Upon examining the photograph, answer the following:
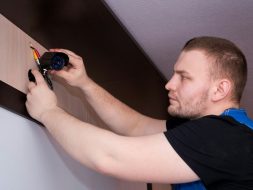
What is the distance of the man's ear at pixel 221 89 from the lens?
1175 mm

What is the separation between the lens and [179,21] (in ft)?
5.04

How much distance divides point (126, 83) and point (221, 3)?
24.3 inches

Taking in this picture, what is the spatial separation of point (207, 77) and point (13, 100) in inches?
24.6

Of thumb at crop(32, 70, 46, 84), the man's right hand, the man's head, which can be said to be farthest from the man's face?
thumb at crop(32, 70, 46, 84)

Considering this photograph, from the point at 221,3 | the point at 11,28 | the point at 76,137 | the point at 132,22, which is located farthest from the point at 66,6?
the point at 221,3

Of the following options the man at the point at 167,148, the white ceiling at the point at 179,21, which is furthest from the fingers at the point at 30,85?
the white ceiling at the point at 179,21

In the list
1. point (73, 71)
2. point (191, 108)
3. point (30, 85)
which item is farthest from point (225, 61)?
point (30, 85)

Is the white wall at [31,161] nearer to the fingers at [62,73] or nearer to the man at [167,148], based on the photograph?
the man at [167,148]

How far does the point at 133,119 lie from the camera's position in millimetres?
1482

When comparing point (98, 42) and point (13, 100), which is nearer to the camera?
point (13, 100)

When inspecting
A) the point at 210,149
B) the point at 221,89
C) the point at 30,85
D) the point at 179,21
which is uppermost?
the point at 179,21

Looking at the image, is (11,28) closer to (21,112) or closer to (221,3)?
(21,112)

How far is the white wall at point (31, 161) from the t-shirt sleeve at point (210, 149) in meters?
0.38

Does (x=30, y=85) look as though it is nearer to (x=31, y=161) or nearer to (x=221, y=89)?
(x=31, y=161)
